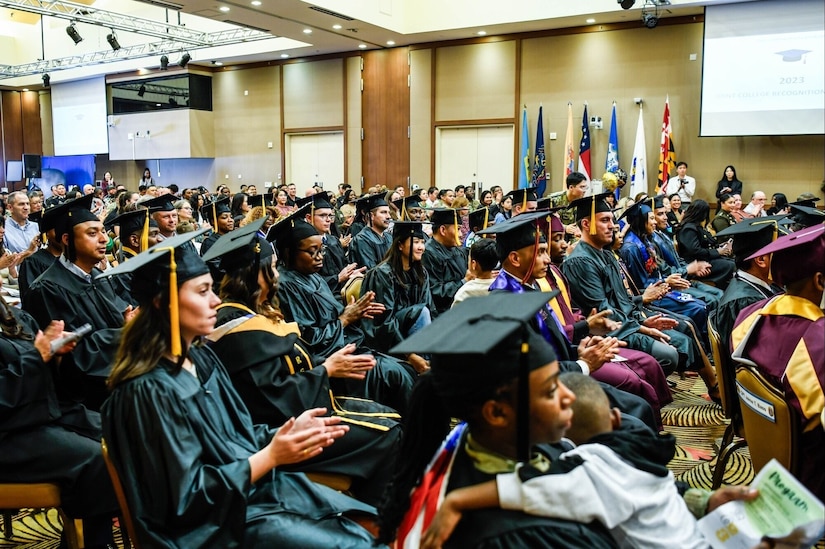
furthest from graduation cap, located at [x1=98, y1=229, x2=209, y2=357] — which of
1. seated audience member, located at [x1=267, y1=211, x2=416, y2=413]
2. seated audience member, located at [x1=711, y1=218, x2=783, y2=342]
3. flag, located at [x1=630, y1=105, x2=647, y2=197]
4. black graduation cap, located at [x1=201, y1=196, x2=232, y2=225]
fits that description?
flag, located at [x1=630, y1=105, x2=647, y2=197]

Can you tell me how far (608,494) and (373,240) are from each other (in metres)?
6.06

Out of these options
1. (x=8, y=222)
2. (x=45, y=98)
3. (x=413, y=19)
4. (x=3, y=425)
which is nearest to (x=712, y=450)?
(x=3, y=425)

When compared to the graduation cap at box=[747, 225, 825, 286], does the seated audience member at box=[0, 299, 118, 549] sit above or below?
below

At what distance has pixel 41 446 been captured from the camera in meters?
2.87

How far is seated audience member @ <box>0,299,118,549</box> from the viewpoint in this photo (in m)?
2.83

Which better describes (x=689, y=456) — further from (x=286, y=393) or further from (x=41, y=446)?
(x=41, y=446)

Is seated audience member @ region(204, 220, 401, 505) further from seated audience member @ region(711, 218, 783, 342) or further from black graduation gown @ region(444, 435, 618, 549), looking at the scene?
seated audience member @ region(711, 218, 783, 342)

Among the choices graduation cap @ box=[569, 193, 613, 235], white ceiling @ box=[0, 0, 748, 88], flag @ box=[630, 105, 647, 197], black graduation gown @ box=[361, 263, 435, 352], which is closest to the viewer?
black graduation gown @ box=[361, 263, 435, 352]

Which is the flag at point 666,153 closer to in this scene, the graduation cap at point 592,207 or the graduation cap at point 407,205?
the graduation cap at point 407,205

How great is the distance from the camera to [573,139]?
14617 mm

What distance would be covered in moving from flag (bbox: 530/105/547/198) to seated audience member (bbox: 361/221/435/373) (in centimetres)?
1005

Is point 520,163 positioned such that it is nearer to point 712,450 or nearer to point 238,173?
point 238,173

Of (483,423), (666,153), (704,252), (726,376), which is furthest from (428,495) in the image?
(666,153)

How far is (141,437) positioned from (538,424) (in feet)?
4.01
